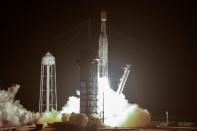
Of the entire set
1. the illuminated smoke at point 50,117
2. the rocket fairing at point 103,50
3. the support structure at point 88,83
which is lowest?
the illuminated smoke at point 50,117

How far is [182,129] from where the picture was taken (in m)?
61.2

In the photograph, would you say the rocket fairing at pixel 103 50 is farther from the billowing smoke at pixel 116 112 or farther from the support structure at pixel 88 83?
the support structure at pixel 88 83

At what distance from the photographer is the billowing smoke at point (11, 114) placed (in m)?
69.7

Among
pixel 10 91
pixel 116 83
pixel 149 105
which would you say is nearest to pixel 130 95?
pixel 149 105

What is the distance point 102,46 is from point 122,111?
9.03 meters

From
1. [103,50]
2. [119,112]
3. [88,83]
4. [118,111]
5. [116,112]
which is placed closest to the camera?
[88,83]

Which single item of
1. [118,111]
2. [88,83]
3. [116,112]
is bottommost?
[116,112]

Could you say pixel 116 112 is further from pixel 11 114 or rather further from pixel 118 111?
pixel 11 114

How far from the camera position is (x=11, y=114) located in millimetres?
70562

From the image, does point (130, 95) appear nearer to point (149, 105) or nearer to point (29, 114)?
point (149, 105)

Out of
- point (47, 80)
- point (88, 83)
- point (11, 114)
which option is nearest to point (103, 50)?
point (88, 83)

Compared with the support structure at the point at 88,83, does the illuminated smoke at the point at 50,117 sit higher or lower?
lower

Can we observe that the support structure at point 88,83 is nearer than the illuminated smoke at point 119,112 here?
Yes

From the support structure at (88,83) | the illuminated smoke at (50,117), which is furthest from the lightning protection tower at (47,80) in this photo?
the support structure at (88,83)
